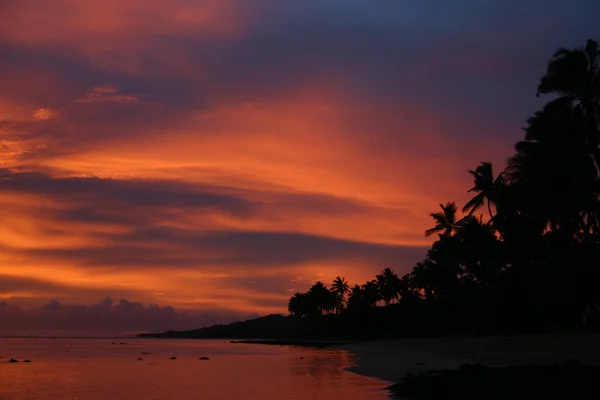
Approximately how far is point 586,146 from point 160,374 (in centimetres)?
2978

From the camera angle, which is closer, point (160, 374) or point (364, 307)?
point (160, 374)

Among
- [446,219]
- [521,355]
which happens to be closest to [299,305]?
[446,219]

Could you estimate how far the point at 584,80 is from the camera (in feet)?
109

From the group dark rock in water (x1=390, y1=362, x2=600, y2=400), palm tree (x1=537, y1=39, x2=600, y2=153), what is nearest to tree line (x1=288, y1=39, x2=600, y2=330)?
palm tree (x1=537, y1=39, x2=600, y2=153)

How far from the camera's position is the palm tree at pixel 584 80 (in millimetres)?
32938

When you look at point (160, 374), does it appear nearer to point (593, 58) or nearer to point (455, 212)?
point (593, 58)

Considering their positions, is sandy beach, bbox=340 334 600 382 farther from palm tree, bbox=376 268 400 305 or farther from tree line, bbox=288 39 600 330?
palm tree, bbox=376 268 400 305

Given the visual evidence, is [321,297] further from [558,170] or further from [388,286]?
[558,170]

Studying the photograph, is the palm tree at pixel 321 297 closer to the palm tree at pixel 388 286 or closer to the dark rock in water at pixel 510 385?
the palm tree at pixel 388 286

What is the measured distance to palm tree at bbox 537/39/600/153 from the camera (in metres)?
32.9

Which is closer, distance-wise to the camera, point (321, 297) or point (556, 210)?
point (556, 210)

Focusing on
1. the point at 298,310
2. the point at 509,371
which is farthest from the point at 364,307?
the point at 509,371

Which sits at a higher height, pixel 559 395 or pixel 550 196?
pixel 550 196

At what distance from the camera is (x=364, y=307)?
129 meters
